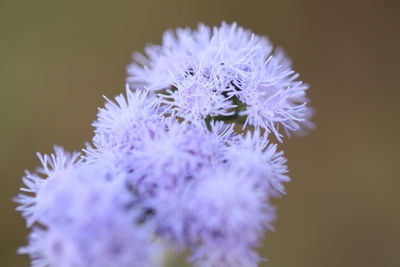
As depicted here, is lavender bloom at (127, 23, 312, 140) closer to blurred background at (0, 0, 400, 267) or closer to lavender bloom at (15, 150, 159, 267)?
lavender bloom at (15, 150, 159, 267)

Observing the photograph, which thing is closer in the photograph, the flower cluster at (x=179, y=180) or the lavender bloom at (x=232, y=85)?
the flower cluster at (x=179, y=180)

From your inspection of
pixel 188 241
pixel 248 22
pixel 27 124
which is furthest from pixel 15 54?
pixel 188 241

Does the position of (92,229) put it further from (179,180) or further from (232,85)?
(232,85)

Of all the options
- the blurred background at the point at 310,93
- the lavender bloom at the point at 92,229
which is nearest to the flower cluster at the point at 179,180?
the lavender bloom at the point at 92,229

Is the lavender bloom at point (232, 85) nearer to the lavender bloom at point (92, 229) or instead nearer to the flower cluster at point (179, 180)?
the flower cluster at point (179, 180)

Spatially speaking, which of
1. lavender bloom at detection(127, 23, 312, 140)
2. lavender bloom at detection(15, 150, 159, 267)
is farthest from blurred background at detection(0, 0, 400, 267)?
lavender bloom at detection(15, 150, 159, 267)

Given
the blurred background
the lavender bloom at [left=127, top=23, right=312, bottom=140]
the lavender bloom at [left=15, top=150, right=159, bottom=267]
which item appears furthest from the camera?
the blurred background

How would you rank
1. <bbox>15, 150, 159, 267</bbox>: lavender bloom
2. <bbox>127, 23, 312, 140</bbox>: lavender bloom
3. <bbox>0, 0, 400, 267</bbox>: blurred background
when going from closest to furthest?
<bbox>15, 150, 159, 267</bbox>: lavender bloom → <bbox>127, 23, 312, 140</bbox>: lavender bloom → <bbox>0, 0, 400, 267</bbox>: blurred background

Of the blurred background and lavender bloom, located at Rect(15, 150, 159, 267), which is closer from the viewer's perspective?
lavender bloom, located at Rect(15, 150, 159, 267)
